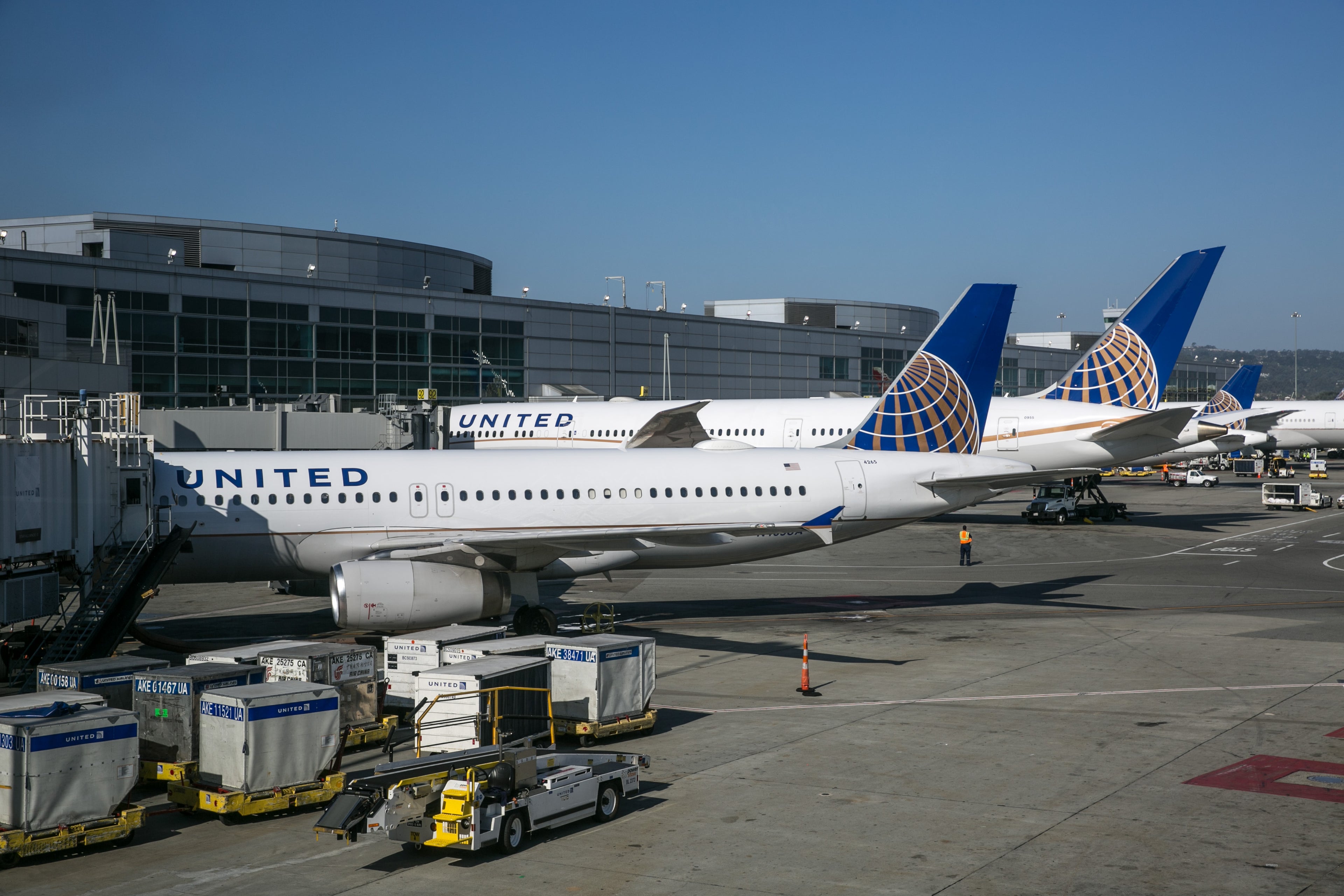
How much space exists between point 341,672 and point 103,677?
12.3 ft

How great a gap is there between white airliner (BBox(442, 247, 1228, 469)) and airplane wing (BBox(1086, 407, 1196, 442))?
0.18 ft

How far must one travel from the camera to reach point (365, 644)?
1146 inches

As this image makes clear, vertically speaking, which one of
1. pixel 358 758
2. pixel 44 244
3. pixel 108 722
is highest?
pixel 44 244

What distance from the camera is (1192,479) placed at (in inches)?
3875

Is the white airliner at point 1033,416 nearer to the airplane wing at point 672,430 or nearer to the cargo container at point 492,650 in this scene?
the airplane wing at point 672,430

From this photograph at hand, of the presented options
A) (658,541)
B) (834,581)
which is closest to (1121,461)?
(834,581)

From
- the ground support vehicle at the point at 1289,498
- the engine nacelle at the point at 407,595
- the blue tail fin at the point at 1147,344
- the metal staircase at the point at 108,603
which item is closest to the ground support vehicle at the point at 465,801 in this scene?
the engine nacelle at the point at 407,595

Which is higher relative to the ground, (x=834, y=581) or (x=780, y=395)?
(x=780, y=395)

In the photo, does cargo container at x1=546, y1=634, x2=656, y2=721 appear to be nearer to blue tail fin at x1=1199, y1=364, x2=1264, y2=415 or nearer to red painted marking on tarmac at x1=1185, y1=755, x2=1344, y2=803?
red painted marking on tarmac at x1=1185, y1=755, x2=1344, y2=803

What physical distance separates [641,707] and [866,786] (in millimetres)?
4901

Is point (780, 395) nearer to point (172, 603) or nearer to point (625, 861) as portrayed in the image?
point (172, 603)

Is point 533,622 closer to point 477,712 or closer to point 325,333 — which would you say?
point 477,712

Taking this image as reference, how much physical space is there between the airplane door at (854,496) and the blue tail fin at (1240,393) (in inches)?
3291

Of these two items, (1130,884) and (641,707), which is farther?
(641,707)
